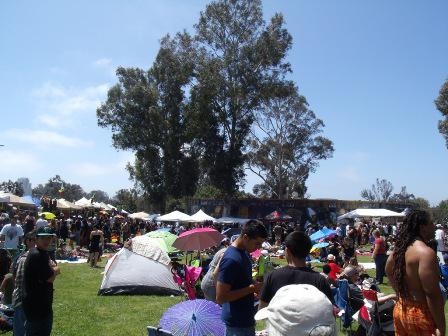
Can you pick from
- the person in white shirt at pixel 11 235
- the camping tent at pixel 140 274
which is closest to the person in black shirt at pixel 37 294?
the camping tent at pixel 140 274

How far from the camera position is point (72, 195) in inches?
4562

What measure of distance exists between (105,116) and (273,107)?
14539 millimetres

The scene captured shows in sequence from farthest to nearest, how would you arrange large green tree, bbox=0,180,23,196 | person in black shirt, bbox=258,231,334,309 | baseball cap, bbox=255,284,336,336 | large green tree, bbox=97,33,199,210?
1. large green tree, bbox=0,180,23,196
2. large green tree, bbox=97,33,199,210
3. person in black shirt, bbox=258,231,334,309
4. baseball cap, bbox=255,284,336,336

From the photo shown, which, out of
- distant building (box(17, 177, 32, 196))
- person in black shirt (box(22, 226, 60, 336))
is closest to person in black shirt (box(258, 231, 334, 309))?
person in black shirt (box(22, 226, 60, 336))

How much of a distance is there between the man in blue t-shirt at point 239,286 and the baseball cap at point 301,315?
4.26 feet

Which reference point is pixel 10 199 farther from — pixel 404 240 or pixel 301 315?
pixel 301 315

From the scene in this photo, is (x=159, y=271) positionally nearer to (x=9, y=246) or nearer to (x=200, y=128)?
(x=9, y=246)

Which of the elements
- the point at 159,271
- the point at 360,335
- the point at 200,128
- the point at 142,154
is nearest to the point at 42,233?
the point at 360,335

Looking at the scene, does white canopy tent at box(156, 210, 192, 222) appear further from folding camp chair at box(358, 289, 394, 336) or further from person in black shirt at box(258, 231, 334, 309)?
person in black shirt at box(258, 231, 334, 309)

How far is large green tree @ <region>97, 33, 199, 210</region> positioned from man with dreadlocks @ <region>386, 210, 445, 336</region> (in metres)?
33.5

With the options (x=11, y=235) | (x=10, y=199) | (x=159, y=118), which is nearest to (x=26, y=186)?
(x=159, y=118)

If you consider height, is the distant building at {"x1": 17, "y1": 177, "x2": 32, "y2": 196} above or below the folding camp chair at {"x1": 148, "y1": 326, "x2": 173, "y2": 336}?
above

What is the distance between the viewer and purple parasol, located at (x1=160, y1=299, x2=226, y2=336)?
471 centimetres

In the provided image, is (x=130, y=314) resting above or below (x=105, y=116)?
below
